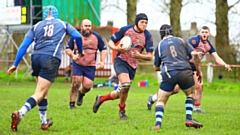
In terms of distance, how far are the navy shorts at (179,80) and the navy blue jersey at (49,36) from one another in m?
1.76

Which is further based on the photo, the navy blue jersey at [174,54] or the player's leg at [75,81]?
the player's leg at [75,81]

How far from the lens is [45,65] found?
8.71 metres

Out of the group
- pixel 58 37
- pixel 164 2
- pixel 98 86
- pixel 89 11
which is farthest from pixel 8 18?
pixel 58 37

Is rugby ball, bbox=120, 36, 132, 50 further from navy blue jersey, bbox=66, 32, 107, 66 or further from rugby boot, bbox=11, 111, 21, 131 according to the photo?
rugby boot, bbox=11, 111, 21, 131

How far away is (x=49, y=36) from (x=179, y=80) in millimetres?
2231

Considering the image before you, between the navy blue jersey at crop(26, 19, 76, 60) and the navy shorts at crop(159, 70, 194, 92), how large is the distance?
5.77ft

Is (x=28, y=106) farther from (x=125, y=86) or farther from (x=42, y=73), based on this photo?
(x=125, y=86)

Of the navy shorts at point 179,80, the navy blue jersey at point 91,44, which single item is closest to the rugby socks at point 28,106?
the navy shorts at point 179,80

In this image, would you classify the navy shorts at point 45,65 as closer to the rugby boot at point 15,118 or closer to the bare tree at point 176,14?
the rugby boot at point 15,118

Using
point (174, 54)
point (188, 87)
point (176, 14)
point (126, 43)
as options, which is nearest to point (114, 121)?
point (126, 43)

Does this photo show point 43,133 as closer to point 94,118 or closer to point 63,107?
point 94,118

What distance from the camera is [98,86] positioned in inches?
968

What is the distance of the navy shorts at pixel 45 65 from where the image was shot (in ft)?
28.6

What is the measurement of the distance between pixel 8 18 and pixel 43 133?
2158 cm
